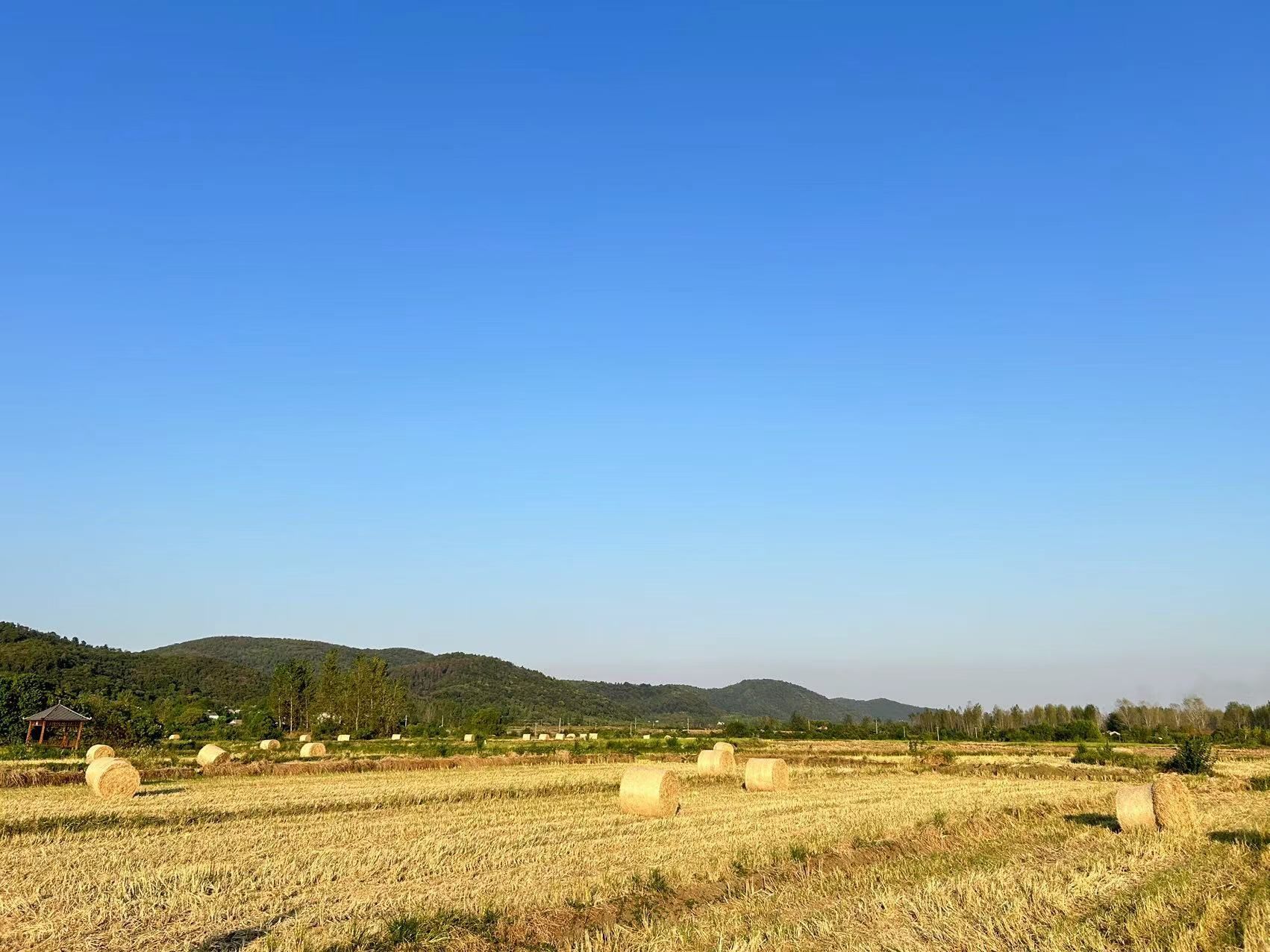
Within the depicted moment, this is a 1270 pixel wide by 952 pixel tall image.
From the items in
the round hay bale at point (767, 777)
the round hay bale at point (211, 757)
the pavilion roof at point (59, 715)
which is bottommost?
the round hay bale at point (211, 757)

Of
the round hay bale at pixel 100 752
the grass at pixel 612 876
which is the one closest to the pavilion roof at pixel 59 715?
the round hay bale at pixel 100 752

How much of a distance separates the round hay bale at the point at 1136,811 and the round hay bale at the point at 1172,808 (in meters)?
0.11

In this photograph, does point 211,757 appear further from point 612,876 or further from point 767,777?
point 612,876

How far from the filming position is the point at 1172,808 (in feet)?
63.7

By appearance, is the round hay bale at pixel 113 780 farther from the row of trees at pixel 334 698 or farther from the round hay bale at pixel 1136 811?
the row of trees at pixel 334 698

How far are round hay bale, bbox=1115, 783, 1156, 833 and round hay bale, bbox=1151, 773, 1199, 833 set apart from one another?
107 millimetres

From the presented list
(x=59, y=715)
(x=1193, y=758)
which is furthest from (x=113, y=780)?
(x=59, y=715)

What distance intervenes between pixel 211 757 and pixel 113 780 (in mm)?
15646

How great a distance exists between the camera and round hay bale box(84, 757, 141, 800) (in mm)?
25922

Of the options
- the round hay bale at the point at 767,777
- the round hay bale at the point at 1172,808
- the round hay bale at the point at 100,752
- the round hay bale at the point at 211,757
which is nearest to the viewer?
the round hay bale at the point at 1172,808

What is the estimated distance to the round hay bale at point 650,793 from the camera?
22.5 metres

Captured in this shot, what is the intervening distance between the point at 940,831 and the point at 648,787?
7.15 m

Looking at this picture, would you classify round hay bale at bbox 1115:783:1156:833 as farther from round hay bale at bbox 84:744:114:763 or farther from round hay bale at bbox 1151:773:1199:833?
round hay bale at bbox 84:744:114:763

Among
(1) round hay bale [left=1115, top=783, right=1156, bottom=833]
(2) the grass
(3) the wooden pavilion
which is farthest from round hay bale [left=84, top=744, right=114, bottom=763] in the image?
(1) round hay bale [left=1115, top=783, right=1156, bottom=833]
